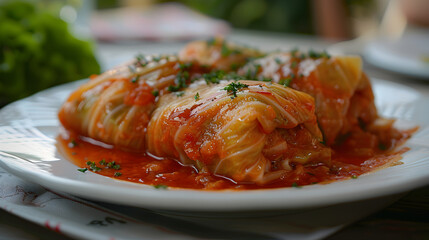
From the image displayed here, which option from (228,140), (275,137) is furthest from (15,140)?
(275,137)

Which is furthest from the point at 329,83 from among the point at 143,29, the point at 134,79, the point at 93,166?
the point at 143,29

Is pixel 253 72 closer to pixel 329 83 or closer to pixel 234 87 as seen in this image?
pixel 329 83

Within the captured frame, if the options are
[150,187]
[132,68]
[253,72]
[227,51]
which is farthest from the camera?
[227,51]

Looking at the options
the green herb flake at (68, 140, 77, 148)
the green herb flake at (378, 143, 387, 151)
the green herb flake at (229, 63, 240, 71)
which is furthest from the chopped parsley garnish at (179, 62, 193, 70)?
the green herb flake at (378, 143, 387, 151)

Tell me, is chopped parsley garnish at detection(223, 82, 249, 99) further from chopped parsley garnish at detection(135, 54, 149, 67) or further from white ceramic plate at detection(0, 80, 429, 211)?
chopped parsley garnish at detection(135, 54, 149, 67)

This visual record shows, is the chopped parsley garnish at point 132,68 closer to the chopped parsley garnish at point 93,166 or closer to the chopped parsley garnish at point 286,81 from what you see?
the chopped parsley garnish at point 93,166
